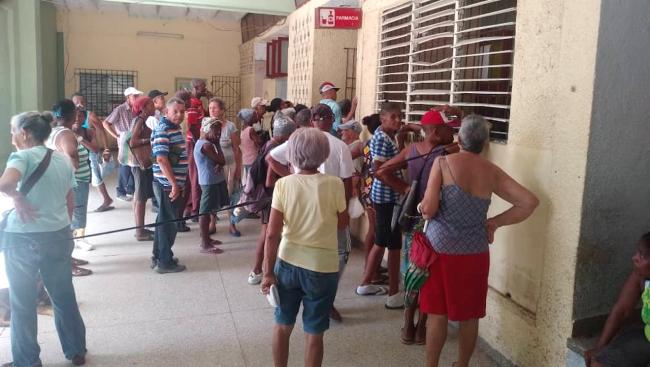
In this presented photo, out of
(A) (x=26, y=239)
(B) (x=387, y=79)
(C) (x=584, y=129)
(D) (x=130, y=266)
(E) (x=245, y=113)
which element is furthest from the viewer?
(E) (x=245, y=113)

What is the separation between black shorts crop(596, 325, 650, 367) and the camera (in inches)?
93.8

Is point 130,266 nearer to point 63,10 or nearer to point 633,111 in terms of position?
point 633,111

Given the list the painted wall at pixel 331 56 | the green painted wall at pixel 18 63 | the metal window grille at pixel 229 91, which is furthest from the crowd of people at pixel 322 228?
the metal window grille at pixel 229 91

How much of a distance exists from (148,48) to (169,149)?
33.2 ft

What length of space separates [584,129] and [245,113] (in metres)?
4.31

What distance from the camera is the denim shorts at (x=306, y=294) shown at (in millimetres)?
2645

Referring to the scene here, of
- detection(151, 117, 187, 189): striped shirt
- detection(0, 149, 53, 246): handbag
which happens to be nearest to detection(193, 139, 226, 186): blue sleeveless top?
detection(151, 117, 187, 189): striped shirt

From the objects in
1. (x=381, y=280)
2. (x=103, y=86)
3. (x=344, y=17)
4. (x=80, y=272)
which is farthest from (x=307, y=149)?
(x=103, y=86)

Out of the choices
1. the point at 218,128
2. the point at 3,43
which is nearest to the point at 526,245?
the point at 218,128

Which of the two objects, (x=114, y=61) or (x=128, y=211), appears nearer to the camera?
(x=128, y=211)

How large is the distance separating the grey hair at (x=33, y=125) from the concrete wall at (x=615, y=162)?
294 cm

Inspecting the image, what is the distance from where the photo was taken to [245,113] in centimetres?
624

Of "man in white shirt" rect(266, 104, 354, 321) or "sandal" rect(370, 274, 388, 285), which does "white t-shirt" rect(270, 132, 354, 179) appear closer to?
"man in white shirt" rect(266, 104, 354, 321)

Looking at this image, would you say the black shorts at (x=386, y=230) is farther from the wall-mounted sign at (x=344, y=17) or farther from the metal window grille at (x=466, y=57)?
the wall-mounted sign at (x=344, y=17)
